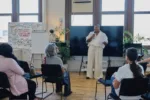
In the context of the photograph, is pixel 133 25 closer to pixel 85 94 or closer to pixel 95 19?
pixel 95 19

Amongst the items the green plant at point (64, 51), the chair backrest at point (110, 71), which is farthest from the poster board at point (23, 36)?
the chair backrest at point (110, 71)

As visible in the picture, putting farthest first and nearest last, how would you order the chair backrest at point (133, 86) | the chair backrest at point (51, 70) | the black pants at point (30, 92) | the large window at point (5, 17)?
the large window at point (5, 17), the chair backrest at point (51, 70), the black pants at point (30, 92), the chair backrest at point (133, 86)

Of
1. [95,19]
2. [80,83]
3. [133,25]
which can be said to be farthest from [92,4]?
[80,83]

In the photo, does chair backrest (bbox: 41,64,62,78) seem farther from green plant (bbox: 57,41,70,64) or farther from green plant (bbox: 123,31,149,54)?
green plant (bbox: 123,31,149,54)

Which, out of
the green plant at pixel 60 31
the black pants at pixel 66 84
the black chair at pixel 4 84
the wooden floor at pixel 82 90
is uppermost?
the green plant at pixel 60 31

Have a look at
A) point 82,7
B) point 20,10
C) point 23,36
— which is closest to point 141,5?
point 82,7

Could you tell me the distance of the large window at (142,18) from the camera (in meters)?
6.98

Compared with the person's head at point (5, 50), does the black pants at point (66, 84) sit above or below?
below

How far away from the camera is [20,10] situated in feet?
→ 25.7

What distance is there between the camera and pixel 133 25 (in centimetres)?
704

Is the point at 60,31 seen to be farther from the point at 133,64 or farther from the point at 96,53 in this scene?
the point at 133,64

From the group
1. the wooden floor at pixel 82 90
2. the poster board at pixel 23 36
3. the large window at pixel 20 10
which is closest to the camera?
the wooden floor at pixel 82 90

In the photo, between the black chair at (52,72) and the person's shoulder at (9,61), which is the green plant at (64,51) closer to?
A: the black chair at (52,72)

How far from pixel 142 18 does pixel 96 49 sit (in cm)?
217
